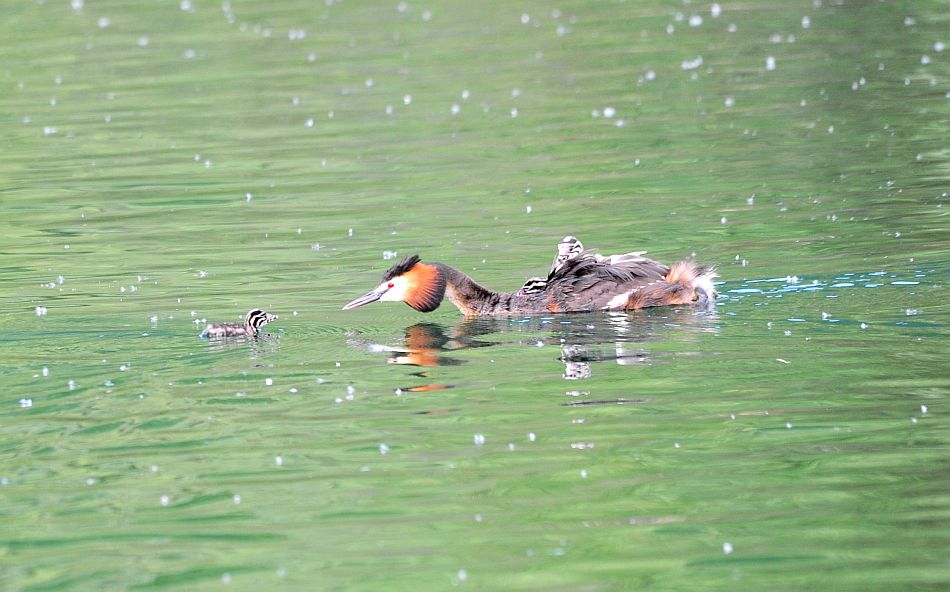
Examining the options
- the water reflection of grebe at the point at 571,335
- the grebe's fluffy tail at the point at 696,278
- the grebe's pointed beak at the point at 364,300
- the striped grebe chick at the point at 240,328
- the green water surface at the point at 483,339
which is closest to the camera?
the green water surface at the point at 483,339

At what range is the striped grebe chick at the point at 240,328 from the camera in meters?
11.1

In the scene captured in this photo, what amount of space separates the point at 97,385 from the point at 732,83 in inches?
570

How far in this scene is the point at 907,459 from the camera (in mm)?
8109

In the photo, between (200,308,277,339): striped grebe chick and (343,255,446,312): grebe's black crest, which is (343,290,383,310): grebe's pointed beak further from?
(200,308,277,339): striped grebe chick

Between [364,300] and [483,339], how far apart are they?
3.72 ft

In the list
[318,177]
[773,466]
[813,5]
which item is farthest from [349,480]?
[813,5]

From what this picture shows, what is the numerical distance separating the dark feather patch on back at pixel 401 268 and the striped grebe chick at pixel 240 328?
1.26m

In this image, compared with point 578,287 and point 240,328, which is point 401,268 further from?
point 240,328

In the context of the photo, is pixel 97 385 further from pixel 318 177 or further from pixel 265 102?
pixel 265 102

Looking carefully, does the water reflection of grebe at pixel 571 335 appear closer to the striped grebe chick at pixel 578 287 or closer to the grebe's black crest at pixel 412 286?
the striped grebe chick at pixel 578 287

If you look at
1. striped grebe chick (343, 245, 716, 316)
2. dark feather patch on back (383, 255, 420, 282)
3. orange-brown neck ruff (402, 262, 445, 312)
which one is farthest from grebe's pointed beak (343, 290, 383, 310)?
orange-brown neck ruff (402, 262, 445, 312)

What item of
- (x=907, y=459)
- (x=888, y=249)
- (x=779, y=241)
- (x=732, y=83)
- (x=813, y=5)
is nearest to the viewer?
(x=907, y=459)

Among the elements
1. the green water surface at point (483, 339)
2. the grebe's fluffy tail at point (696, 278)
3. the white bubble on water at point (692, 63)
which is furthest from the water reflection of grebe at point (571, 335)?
the white bubble on water at point (692, 63)

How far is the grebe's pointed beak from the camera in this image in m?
12.1
